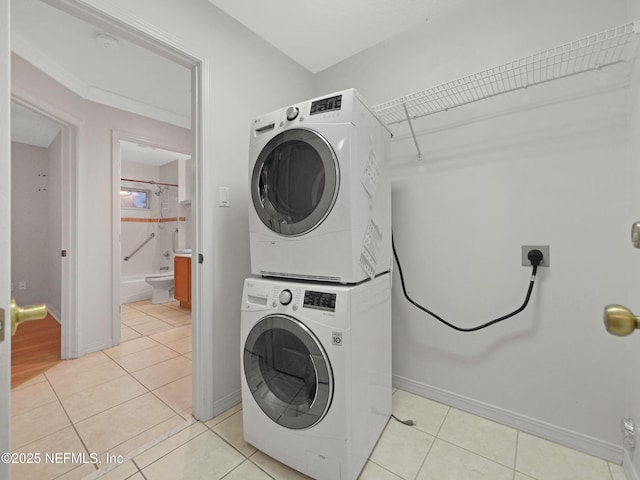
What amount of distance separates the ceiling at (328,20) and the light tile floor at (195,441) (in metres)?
2.38

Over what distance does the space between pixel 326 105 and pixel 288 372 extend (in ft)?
3.85

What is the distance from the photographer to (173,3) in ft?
4.79

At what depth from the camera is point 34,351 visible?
2.51 meters

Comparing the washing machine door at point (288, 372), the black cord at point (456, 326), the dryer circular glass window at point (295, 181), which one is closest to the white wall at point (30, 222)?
the dryer circular glass window at point (295, 181)

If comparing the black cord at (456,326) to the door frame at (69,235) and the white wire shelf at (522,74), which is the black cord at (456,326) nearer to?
the white wire shelf at (522,74)

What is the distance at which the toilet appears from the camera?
13.5 feet

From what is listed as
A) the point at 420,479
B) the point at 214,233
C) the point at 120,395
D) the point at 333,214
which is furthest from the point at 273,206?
the point at 120,395

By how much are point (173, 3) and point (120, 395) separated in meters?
2.35

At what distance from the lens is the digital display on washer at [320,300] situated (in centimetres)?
111

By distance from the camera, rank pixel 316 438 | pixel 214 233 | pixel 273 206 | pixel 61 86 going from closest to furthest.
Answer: pixel 316 438 → pixel 273 206 → pixel 214 233 → pixel 61 86

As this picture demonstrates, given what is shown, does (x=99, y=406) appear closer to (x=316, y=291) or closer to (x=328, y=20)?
(x=316, y=291)

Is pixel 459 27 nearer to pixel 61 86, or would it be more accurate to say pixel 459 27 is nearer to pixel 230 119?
pixel 230 119

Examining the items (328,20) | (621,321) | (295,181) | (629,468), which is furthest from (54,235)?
(629,468)

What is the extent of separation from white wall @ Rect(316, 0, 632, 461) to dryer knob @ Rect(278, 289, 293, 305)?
940mm
